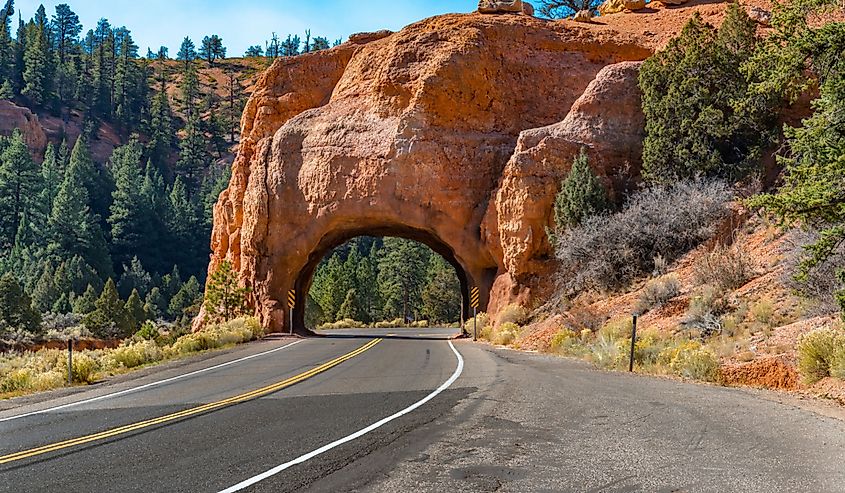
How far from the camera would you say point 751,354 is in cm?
1405

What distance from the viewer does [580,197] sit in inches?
A: 1119

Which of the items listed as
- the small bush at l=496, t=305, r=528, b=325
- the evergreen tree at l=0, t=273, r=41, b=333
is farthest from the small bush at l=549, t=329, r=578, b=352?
the evergreen tree at l=0, t=273, r=41, b=333

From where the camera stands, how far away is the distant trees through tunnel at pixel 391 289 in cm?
7256

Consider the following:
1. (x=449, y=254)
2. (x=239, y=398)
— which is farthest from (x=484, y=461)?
(x=449, y=254)

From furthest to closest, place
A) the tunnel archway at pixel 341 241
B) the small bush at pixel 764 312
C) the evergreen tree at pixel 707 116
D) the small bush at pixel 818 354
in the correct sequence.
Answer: the tunnel archway at pixel 341 241, the evergreen tree at pixel 707 116, the small bush at pixel 764 312, the small bush at pixel 818 354

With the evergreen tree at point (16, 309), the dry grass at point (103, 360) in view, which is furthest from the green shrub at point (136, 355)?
the evergreen tree at point (16, 309)

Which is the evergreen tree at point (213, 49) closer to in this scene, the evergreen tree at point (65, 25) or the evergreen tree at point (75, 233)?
the evergreen tree at point (65, 25)

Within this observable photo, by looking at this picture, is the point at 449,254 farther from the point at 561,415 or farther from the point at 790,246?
the point at 561,415

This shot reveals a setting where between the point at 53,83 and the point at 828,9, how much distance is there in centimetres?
13599

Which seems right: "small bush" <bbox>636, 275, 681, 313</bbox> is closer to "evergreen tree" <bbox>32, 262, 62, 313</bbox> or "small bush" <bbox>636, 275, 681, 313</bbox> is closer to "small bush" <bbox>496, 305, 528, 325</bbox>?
"small bush" <bbox>496, 305, 528, 325</bbox>

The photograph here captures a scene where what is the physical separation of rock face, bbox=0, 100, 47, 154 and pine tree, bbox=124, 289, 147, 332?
190ft

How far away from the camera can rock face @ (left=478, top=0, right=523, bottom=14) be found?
1617 inches

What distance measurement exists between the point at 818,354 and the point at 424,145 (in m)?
24.6

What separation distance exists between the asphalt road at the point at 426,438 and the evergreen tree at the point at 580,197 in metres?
15.3
